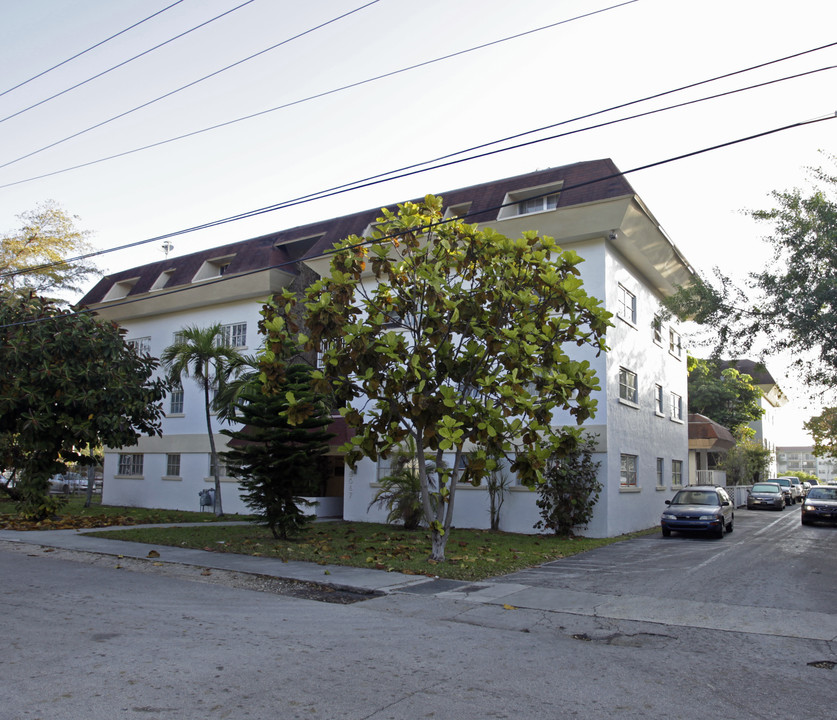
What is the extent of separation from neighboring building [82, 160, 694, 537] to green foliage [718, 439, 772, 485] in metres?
15.3

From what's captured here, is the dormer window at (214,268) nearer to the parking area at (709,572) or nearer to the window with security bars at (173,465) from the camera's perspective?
the window with security bars at (173,465)

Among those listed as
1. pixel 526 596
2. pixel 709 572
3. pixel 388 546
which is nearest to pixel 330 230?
pixel 388 546

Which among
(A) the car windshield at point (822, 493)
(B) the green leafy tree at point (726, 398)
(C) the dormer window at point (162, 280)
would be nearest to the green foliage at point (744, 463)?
(B) the green leafy tree at point (726, 398)

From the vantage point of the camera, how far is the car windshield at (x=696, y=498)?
1997cm

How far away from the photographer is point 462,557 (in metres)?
13.5

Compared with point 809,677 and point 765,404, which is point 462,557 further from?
point 765,404

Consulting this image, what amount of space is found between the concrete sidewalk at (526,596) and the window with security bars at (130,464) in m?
16.0

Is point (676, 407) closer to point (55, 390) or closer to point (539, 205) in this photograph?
point (539, 205)

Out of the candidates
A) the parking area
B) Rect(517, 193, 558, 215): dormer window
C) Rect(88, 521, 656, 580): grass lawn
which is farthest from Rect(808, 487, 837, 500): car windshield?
Rect(517, 193, 558, 215): dormer window

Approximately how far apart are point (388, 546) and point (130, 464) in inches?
749

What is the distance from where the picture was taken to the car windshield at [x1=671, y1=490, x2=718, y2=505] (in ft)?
65.5

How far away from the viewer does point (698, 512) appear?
18.9 m

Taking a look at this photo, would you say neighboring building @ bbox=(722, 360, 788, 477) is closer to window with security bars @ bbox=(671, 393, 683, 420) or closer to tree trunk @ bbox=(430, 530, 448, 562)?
window with security bars @ bbox=(671, 393, 683, 420)

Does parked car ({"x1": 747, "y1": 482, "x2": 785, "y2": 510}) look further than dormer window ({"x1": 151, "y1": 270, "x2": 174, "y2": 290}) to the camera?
Yes
